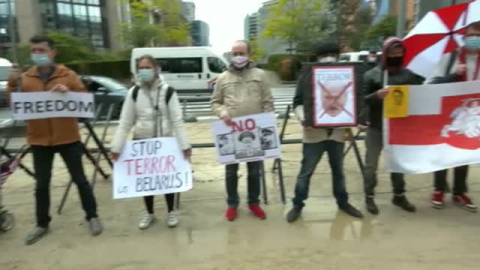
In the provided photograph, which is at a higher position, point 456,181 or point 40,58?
point 40,58

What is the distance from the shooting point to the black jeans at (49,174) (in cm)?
449

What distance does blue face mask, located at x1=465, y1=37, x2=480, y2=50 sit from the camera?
4.60 meters

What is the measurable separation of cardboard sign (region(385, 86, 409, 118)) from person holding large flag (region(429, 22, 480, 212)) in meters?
0.45

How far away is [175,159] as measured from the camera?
4812 mm

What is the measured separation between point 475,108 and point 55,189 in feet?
17.4

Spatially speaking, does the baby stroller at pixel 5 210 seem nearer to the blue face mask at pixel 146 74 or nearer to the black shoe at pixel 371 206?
the blue face mask at pixel 146 74

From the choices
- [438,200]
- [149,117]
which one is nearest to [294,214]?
[438,200]

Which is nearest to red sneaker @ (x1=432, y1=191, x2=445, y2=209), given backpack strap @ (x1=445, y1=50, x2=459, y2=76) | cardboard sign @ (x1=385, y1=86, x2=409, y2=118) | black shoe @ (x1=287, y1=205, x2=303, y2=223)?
cardboard sign @ (x1=385, y1=86, x2=409, y2=118)

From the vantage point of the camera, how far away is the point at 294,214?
16.2ft

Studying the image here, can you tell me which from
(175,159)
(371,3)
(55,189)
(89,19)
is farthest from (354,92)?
(89,19)

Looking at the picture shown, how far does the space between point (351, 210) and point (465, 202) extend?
4.14 feet

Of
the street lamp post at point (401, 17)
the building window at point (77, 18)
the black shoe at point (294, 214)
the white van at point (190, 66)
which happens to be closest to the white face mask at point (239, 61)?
the black shoe at point (294, 214)

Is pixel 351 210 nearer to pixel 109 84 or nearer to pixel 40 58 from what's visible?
pixel 40 58

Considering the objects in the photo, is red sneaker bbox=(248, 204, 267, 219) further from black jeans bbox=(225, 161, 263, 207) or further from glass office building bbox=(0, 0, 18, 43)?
glass office building bbox=(0, 0, 18, 43)
